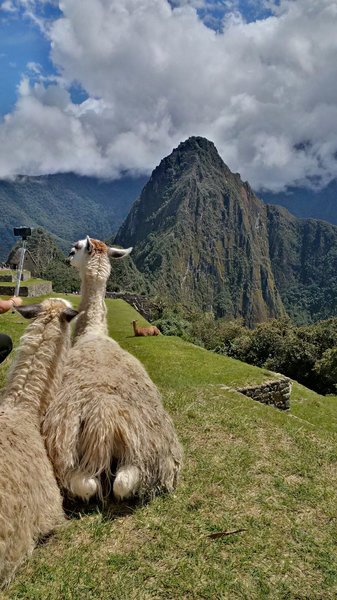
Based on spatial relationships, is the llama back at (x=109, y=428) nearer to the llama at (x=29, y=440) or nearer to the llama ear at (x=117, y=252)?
the llama at (x=29, y=440)

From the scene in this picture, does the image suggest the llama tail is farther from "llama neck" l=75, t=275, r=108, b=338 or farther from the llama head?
the llama head

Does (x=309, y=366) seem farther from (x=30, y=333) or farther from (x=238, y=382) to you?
(x=30, y=333)

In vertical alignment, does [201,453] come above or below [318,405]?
above

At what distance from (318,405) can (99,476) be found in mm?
13994

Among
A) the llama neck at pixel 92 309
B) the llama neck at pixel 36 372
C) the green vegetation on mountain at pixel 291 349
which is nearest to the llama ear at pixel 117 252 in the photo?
the llama neck at pixel 92 309

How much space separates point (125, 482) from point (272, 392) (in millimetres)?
8737

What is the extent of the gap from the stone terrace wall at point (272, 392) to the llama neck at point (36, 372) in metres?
7.23

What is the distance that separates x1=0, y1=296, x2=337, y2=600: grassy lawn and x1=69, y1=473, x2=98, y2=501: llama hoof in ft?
0.62

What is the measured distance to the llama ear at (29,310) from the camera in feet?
13.9

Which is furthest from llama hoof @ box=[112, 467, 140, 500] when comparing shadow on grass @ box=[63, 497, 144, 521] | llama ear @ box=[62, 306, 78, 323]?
llama ear @ box=[62, 306, 78, 323]

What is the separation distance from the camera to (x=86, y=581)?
2.98 meters

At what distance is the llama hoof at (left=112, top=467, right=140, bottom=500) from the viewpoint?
3615mm

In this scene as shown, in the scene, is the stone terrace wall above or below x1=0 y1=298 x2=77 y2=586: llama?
below

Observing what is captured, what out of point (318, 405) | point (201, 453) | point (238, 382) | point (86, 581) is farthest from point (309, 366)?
point (86, 581)
